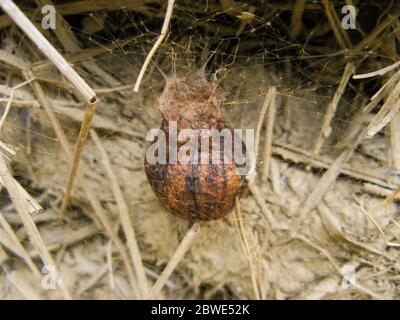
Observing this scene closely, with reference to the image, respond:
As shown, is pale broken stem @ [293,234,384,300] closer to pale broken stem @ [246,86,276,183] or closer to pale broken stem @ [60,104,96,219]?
pale broken stem @ [246,86,276,183]

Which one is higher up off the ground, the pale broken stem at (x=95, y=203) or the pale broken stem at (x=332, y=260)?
the pale broken stem at (x=95, y=203)

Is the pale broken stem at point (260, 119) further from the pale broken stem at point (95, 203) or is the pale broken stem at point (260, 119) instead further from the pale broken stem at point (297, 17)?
the pale broken stem at point (95, 203)

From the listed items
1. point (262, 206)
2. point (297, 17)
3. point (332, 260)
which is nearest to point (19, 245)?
point (262, 206)

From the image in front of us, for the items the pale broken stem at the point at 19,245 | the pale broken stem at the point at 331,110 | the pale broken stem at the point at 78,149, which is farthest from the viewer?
the pale broken stem at the point at 331,110

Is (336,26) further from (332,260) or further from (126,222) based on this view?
(126,222)

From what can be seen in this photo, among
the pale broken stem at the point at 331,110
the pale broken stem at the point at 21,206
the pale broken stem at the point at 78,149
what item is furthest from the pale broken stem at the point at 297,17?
the pale broken stem at the point at 21,206

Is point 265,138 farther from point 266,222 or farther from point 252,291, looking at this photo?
point 252,291
